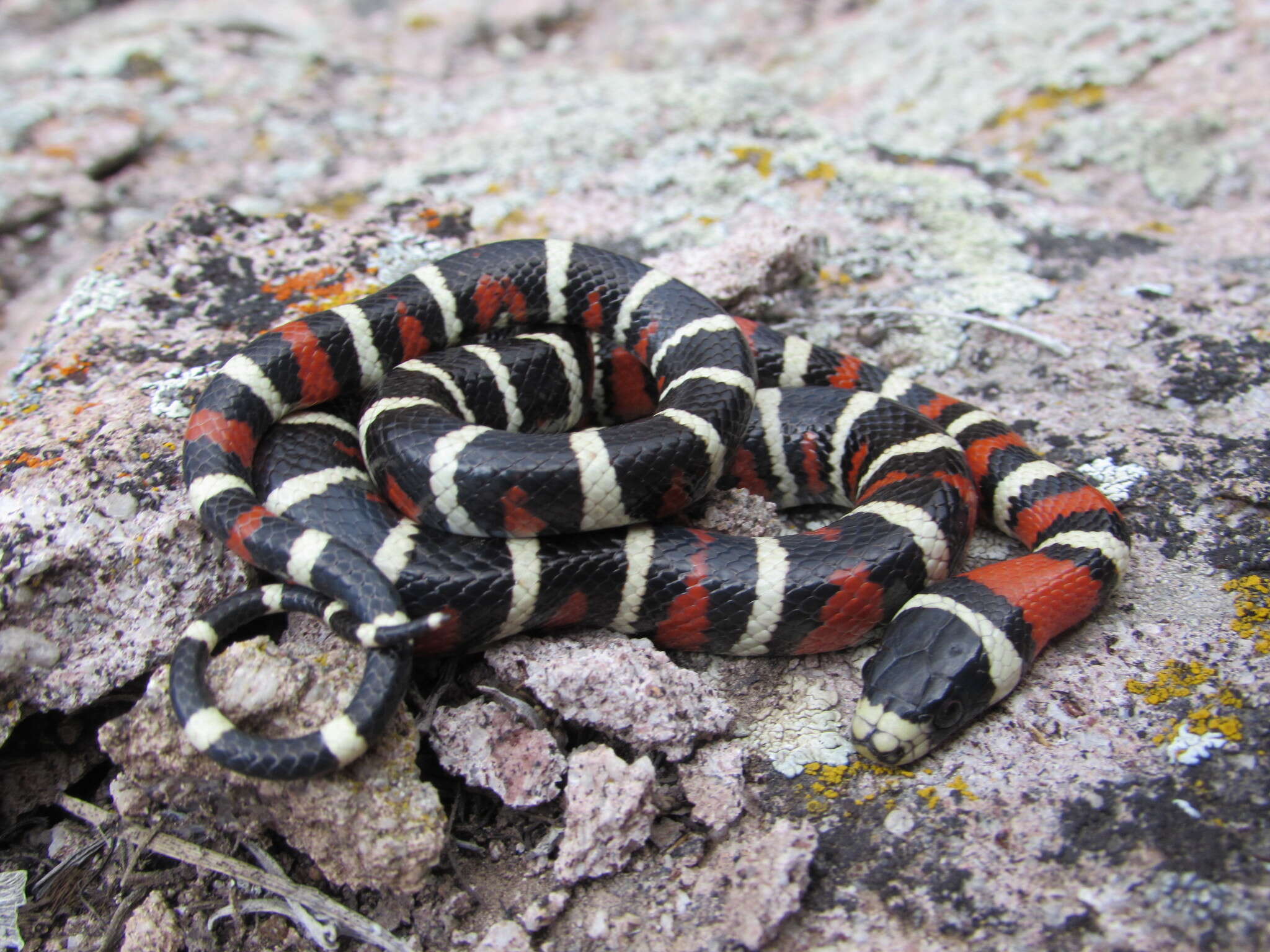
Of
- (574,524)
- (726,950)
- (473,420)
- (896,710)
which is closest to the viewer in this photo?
(726,950)

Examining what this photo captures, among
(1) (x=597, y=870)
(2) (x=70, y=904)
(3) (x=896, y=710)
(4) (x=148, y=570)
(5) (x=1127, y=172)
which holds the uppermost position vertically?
(5) (x=1127, y=172)

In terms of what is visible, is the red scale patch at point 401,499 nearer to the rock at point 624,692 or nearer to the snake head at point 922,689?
the rock at point 624,692

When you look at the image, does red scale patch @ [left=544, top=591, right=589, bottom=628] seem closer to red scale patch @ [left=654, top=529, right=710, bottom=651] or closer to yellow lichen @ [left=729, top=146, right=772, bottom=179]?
red scale patch @ [left=654, top=529, right=710, bottom=651]

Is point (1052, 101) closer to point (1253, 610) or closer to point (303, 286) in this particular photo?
point (1253, 610)

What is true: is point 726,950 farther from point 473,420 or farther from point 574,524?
point 473,420

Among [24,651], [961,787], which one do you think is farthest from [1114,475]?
[24,651]

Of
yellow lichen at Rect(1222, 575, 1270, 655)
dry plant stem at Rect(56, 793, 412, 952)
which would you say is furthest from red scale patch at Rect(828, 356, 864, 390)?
dry plant stem at Rect(56, 793, 412, 952)

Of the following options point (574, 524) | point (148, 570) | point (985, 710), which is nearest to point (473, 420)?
point (574, 524)
